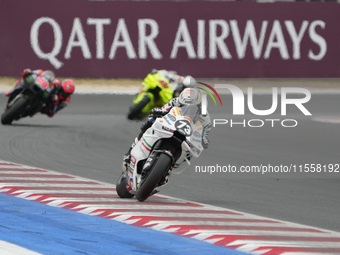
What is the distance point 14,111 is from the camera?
16.2m

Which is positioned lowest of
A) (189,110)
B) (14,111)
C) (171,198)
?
(171,198)

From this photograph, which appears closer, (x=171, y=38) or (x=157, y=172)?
(x=157, y=172)

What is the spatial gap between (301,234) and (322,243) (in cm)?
38

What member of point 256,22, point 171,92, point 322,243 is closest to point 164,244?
point 322,243

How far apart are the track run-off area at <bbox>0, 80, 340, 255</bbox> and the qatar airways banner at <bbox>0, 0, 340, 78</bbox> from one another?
6653 mm

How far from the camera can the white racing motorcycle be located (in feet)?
27.8

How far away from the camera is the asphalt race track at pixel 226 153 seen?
9.56 meters

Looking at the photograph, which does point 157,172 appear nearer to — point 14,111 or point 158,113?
point 158,113

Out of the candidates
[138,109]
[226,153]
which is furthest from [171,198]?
[138,109]

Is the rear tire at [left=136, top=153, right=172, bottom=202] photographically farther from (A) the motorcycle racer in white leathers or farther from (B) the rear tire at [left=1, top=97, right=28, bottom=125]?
(B) the rear tire at [left=1, top=97, right=28, bottom=125]

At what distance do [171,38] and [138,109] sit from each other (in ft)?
25.7

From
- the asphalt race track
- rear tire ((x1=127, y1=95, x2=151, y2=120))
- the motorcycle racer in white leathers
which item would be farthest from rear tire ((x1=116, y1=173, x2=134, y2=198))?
rear tire ((x1=127, y1=95, x2=151, y2=120))

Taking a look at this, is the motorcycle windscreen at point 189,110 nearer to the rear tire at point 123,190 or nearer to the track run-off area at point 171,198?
the track run-off area at point 171,198

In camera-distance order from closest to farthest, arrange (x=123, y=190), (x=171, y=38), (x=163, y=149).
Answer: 1. (x=163, y=149)
2. (x=123, y=190)
3. (x=171, y=38)
